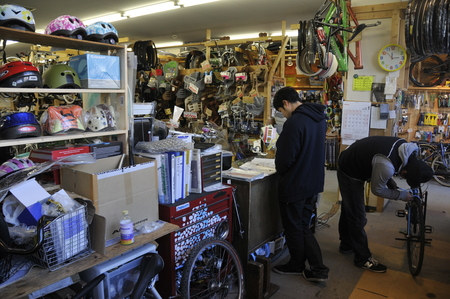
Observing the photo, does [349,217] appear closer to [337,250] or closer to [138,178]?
[337,250]

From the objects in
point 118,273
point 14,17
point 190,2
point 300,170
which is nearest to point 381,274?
point 300,170

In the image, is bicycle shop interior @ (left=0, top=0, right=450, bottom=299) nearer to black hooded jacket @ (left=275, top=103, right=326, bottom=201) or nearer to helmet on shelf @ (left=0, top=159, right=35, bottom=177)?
helmet on shelf @ (left=0, top=159, right=35, bottom=177)

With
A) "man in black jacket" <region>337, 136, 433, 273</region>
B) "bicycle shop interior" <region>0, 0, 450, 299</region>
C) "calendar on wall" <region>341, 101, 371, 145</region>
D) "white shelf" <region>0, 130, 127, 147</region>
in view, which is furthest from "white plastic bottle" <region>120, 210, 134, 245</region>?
"calendar on wall" <region>341, 101, 371, 145</region>

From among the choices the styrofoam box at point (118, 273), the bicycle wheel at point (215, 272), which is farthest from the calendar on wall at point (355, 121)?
the styrofoam box at point (118, 273)

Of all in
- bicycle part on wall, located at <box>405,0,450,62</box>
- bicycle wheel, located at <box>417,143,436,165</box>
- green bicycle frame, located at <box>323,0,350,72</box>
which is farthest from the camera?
bicycle wheel, located at <box>417,143,436,165</box>

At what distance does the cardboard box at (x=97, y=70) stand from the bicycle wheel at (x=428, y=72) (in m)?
6.52

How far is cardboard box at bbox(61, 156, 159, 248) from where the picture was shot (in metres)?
1.93

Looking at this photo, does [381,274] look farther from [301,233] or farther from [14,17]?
[14,17]

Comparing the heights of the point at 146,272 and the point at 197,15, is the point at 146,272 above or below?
below

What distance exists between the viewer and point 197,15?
350 inches

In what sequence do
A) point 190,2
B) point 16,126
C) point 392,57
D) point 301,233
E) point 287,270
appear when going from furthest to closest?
point 190,2 < point 392,57 < point 287,270 < point 301,233 < point 16,126

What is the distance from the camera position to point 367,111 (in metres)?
4.84

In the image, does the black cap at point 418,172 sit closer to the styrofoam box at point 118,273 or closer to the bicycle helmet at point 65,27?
the styrofoam box at point 118,273

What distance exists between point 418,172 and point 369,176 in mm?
428
